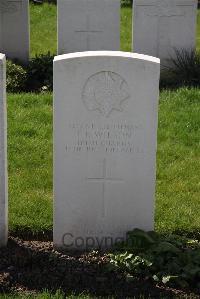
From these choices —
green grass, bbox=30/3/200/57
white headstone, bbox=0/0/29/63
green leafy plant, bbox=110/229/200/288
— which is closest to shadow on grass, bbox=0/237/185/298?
green leafy plant, bbox=110/229/200/288

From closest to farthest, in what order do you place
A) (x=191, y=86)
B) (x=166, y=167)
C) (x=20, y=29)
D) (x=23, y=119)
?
(x=166, y=167), (x=23, y=119), (x=191, y=86), (x=20, y=29)

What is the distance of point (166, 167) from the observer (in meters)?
6.85

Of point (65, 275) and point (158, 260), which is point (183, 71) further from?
point (65, 275)

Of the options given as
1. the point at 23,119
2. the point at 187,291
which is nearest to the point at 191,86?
the point at 23,119

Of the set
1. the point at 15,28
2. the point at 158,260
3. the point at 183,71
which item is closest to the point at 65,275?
the point at 158,260

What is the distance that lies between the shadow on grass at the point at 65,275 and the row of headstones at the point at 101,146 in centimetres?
22

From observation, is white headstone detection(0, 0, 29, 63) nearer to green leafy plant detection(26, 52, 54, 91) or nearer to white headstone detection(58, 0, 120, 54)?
green leafy plant detection(26, 52, 54, 91)

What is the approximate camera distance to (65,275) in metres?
4.77

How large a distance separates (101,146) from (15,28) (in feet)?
21.2

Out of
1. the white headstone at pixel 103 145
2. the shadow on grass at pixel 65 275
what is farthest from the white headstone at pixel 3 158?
the white headstone at pixel 103 145

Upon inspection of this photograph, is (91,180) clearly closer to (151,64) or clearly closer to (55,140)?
(55,140)

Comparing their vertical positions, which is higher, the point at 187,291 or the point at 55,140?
the point at 55,140

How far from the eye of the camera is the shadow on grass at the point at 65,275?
4.60m

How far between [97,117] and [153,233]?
95cm
